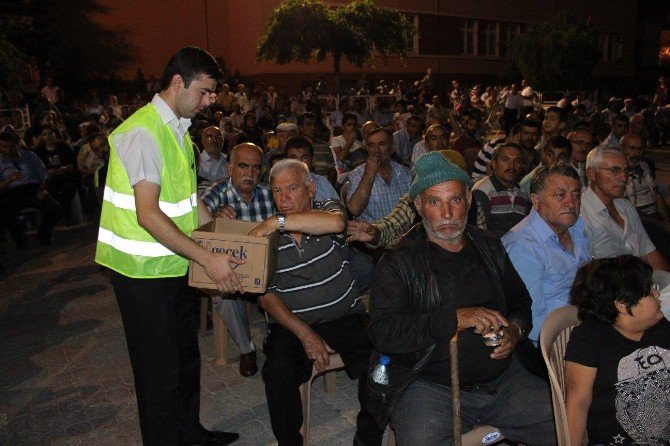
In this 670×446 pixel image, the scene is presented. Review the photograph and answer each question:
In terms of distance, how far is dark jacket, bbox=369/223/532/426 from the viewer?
→ 271 centimetres

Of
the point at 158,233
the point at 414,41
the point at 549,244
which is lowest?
the point at 549,244

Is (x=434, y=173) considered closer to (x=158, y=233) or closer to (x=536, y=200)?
(x=536, y=200)

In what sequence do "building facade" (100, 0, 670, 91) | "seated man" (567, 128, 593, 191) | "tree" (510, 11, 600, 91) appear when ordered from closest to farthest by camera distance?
"seated man" (567, 128, 593, 191)
"tree" (510, 11, 600, 91)
"building facade" (100, 0, 670, 91)

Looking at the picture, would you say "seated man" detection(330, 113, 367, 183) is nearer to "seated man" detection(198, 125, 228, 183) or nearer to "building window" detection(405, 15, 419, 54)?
"seated man" detection(198, 125, 228, 183)

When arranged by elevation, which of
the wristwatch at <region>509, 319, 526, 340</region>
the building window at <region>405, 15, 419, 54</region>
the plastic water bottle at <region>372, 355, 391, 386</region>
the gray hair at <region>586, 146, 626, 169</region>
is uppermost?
the building window at <region>405, 15, 419, 54</region>

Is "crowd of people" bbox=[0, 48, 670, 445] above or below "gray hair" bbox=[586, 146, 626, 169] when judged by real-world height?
below

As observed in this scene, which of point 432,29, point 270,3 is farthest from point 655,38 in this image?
point 270,3

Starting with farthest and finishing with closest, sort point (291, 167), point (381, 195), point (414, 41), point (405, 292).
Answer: point (414, 41) < point (381, 195) < point (291, 167) < point (405, 292)

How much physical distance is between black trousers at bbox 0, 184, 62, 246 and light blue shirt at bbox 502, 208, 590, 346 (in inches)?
287

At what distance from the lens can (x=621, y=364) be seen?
2.57 metres

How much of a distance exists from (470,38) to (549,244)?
32022mm

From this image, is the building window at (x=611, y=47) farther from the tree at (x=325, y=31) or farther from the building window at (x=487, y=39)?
the tree at (x=325, y=31)

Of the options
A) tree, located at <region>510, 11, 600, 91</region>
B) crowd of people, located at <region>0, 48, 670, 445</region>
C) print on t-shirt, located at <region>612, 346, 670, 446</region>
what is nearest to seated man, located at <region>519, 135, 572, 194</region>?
crowd of people, located at <region>0, 48, 670, 445</region>

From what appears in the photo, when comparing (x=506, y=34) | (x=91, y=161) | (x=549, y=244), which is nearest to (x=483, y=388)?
(x=549, y=244)
